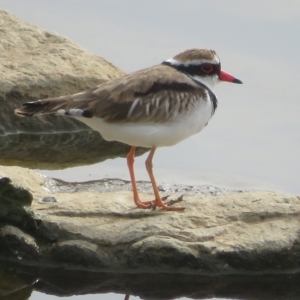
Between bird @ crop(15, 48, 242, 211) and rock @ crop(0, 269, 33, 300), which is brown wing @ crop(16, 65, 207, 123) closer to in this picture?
bird @ crop(15, 48, 242, 211)

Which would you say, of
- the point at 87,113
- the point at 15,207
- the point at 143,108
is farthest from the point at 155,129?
the point at 15,207

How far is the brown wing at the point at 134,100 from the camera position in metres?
8.56

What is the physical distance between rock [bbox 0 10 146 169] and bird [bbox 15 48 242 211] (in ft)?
7.57

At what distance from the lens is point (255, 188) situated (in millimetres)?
10547

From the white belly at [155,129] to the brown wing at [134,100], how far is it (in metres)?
0.06

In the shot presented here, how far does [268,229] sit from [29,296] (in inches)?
79.7

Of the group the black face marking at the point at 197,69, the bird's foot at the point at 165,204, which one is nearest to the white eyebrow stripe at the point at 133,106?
the black face marking at the point at 197,69

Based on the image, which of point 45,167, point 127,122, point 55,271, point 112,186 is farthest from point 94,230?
point 45,167

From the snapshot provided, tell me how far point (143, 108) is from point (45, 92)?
131 inches

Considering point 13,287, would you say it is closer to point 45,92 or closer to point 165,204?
point 165,204

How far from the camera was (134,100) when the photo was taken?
870 centimetres

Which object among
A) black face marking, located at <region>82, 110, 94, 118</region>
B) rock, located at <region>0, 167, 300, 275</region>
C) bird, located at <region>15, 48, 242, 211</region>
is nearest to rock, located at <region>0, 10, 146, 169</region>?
bird, located at <region>15, 48, 242, 211</region>

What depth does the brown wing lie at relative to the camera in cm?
856

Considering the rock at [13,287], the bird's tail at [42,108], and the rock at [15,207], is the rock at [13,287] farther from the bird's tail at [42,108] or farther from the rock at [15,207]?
the bird's tail at [42,108]
